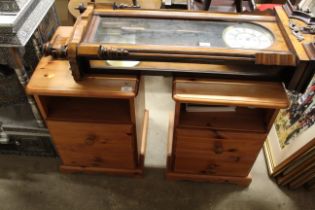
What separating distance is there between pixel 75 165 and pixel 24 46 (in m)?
0.66

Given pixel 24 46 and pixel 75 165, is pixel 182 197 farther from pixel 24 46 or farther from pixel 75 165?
pixel 24 46

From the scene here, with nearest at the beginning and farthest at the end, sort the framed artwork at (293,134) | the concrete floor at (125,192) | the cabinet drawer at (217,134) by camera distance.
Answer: the cabinet drawer at (217,134), the framed artwork at (293,134), the concrete floor at (125,192)

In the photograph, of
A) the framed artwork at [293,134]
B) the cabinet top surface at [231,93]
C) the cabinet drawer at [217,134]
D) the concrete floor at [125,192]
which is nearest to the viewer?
the cabinet top surface at [231,93]

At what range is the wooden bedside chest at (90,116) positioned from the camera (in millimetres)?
1008

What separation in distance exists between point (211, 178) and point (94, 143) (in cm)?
62

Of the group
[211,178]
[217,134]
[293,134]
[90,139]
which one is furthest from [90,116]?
[293,134]

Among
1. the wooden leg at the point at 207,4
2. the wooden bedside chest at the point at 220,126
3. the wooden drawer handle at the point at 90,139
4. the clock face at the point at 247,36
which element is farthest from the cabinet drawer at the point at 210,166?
the wooden leg at the point at 207,4

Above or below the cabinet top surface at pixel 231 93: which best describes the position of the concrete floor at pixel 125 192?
below

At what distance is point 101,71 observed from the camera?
3.44ft

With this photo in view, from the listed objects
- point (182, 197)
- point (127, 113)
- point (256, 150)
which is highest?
point (127, 113)

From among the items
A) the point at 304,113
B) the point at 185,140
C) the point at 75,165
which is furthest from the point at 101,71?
the point at 304,113

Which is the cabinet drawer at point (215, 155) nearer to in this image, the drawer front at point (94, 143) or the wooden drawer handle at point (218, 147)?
the wooden drawer handle at point (218, 147)

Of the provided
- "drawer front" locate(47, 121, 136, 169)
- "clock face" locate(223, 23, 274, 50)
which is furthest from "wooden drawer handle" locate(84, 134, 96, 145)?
"clock face" locate(223, 23, 274, 50)

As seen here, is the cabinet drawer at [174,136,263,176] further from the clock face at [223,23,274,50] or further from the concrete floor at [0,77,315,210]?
the clock face at [223,23,274,50]
